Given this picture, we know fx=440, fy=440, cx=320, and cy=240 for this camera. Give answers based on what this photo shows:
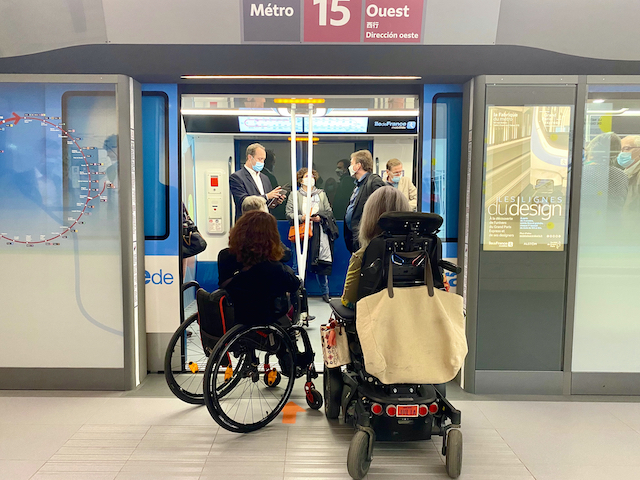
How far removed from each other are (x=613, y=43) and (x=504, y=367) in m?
2.37

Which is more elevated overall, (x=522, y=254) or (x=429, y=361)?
(x=522, y=254)

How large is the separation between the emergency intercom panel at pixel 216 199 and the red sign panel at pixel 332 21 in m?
3.03

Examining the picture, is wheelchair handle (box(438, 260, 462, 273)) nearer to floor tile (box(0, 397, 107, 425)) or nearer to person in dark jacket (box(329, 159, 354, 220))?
floor tile (box(0, 397, 107, 425))

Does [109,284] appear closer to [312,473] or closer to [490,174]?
[312,473]

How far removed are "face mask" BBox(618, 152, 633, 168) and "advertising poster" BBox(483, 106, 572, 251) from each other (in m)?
0.41

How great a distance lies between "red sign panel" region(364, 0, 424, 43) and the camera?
9.25ft

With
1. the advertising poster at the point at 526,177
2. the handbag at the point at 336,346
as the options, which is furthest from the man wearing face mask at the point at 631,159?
the handbag at the point at 336,346

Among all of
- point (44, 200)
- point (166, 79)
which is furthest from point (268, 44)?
point (44, 200)

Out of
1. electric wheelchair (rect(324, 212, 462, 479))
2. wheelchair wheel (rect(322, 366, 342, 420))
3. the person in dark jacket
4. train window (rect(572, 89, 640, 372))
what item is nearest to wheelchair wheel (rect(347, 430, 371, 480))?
electric wheelchair (rect(324, 212, 462, 479))

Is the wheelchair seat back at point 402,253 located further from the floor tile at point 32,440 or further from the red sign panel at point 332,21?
the floor tile at point 32,440

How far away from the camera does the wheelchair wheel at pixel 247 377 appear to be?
251 cm

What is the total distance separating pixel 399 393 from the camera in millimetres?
2322

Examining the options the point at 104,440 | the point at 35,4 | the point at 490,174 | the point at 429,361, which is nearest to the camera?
the point at 429,361

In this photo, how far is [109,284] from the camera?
327 cm
